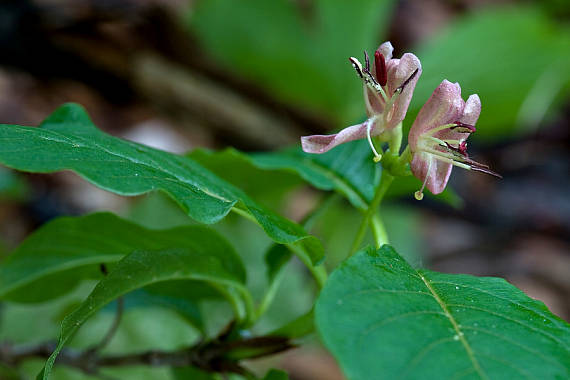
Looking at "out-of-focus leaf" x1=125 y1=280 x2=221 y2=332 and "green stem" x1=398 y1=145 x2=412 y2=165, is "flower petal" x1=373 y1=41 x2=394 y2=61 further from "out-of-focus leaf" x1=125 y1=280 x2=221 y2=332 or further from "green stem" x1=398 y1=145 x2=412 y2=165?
"out-of-focus leaf" x1=125 y1=280 x2=221 y2=332

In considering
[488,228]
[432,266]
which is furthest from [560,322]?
[488,228]

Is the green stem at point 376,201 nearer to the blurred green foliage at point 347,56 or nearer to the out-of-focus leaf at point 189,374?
the out-of-focus leaf at point 189,374

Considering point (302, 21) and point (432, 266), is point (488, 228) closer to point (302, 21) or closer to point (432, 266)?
point (432, 266)

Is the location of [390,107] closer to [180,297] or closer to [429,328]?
[429,328]

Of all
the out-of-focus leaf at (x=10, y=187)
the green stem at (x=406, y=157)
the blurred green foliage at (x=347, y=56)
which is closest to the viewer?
the green stem at (x=406, y=157)

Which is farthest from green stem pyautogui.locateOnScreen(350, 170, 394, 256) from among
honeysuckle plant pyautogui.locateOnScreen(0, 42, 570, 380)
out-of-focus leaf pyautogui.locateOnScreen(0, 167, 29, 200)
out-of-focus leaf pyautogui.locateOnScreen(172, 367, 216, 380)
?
out-of-focus leaf pyautogui.locateOnScreen(0, 167, 29, 200)

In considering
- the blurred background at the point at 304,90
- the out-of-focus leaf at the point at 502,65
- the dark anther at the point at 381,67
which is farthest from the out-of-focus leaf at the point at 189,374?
the out-of-focus leaf at the point at 502,65
